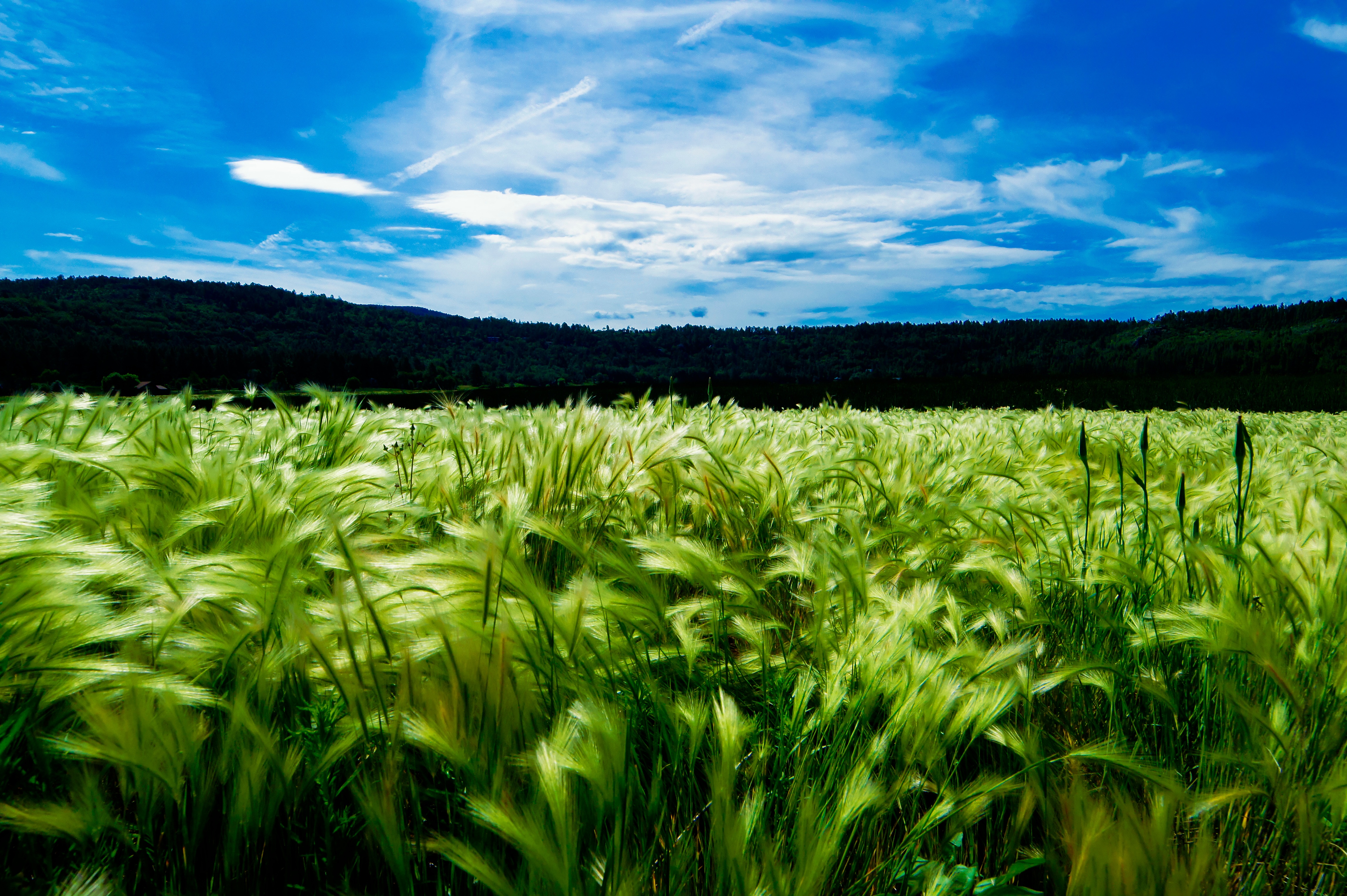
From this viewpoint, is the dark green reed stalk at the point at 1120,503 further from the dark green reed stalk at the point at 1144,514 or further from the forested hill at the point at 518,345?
the forested hill at the point at 518,345

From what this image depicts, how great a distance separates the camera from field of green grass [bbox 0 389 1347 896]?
2.85 ft

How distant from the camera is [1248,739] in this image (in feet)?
3.84

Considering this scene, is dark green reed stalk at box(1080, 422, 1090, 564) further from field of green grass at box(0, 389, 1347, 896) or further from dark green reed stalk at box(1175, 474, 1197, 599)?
dark green reed stalk at box(1175, 474, 1197, 599)

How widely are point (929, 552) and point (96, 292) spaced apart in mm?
186869

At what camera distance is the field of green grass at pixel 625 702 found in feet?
2.85

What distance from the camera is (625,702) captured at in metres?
1.13

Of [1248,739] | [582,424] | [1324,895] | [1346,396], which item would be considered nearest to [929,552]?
[1248,739]

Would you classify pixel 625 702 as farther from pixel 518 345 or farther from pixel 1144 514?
pixel 518 345

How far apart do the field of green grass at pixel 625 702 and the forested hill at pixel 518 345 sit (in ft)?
194

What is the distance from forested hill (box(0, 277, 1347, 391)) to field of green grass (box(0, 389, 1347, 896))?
59.3 meters

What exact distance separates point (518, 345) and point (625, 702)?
130559 millimetres

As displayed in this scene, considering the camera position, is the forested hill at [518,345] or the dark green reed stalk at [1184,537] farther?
the forested hill at [518,345]

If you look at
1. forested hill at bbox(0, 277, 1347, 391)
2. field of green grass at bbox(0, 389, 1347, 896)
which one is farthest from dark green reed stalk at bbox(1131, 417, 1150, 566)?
forested hill at bbox(0, 277, 1347, 391)

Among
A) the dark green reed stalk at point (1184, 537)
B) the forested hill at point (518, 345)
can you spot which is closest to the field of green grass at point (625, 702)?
the dark green reed stalk at point (1184, 537)
